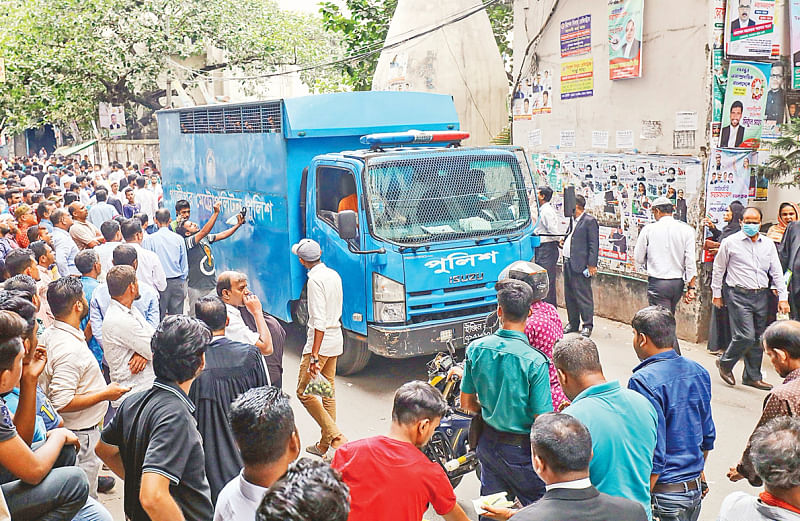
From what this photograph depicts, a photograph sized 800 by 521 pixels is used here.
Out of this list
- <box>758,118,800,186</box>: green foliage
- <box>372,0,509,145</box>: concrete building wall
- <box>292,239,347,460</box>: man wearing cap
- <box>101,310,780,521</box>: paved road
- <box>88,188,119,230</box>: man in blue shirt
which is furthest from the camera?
<box>372,0,509,145</box>: concrete building wall

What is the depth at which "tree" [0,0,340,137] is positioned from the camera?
22094mm

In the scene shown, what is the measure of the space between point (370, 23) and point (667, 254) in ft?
37.3

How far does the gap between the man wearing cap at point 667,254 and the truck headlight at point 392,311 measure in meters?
2.75

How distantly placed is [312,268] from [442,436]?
2.07 m

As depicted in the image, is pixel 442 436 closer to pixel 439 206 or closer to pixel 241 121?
pixel 439 206

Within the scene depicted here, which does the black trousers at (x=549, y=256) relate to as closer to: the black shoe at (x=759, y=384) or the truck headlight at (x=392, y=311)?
the black shoe at (x=759, y=384)

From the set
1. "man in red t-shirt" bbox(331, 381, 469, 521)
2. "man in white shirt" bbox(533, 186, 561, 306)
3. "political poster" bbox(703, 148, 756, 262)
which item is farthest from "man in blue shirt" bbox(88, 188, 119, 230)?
"man in red t-shirt" bbox(331, 381, 469, 521)

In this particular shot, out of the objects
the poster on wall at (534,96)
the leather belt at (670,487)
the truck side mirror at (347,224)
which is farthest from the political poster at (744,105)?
the leather belt at (670,487)

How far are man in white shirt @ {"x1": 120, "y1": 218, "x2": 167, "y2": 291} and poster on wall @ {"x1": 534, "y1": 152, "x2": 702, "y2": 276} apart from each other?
19.3 feet

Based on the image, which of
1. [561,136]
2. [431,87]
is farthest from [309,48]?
[561,136]

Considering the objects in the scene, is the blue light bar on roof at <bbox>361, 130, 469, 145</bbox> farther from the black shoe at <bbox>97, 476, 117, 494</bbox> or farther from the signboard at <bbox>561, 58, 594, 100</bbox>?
the black shoe at <bbox>97, 476, 117, 494</bbox>

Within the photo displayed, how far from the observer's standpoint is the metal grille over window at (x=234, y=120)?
27.9 feet

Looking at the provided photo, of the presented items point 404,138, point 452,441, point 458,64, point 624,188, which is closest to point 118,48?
point 458,64

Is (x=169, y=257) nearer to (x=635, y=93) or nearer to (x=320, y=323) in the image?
(x=320, y=323)
